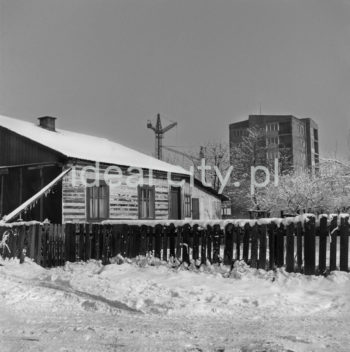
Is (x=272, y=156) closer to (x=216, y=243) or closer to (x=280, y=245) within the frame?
(x=216, y=243)

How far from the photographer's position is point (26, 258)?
1345 cm

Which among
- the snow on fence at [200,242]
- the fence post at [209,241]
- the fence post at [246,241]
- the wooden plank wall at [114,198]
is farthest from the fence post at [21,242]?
the fence post at [246,241]

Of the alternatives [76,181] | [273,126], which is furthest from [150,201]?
[273,126]

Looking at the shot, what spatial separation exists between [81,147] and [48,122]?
3.84 m

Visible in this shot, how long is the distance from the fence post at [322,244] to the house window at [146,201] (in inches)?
561

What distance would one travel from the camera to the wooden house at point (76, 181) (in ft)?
64.9

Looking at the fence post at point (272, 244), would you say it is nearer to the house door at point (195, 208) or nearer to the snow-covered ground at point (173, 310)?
the snow-covered ground at point (173, 310)

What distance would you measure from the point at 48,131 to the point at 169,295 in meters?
18.6

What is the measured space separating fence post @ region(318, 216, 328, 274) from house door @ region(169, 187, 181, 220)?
1569cm

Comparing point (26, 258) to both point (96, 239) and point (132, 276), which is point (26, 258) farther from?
point (132, 276)

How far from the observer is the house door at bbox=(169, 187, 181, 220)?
2522cm

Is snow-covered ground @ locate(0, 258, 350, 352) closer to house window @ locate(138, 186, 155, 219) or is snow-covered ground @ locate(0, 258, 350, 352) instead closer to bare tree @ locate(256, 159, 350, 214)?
house window @ locate(138, 186, 155, 219)

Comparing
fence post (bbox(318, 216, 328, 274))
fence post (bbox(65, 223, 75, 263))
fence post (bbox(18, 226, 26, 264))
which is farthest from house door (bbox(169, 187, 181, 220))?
fence post (bbox(318, 216, 328, 274))

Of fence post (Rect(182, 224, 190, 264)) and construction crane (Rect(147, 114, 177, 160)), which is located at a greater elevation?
construction crane (Rect(147, 114, 177, 160))
